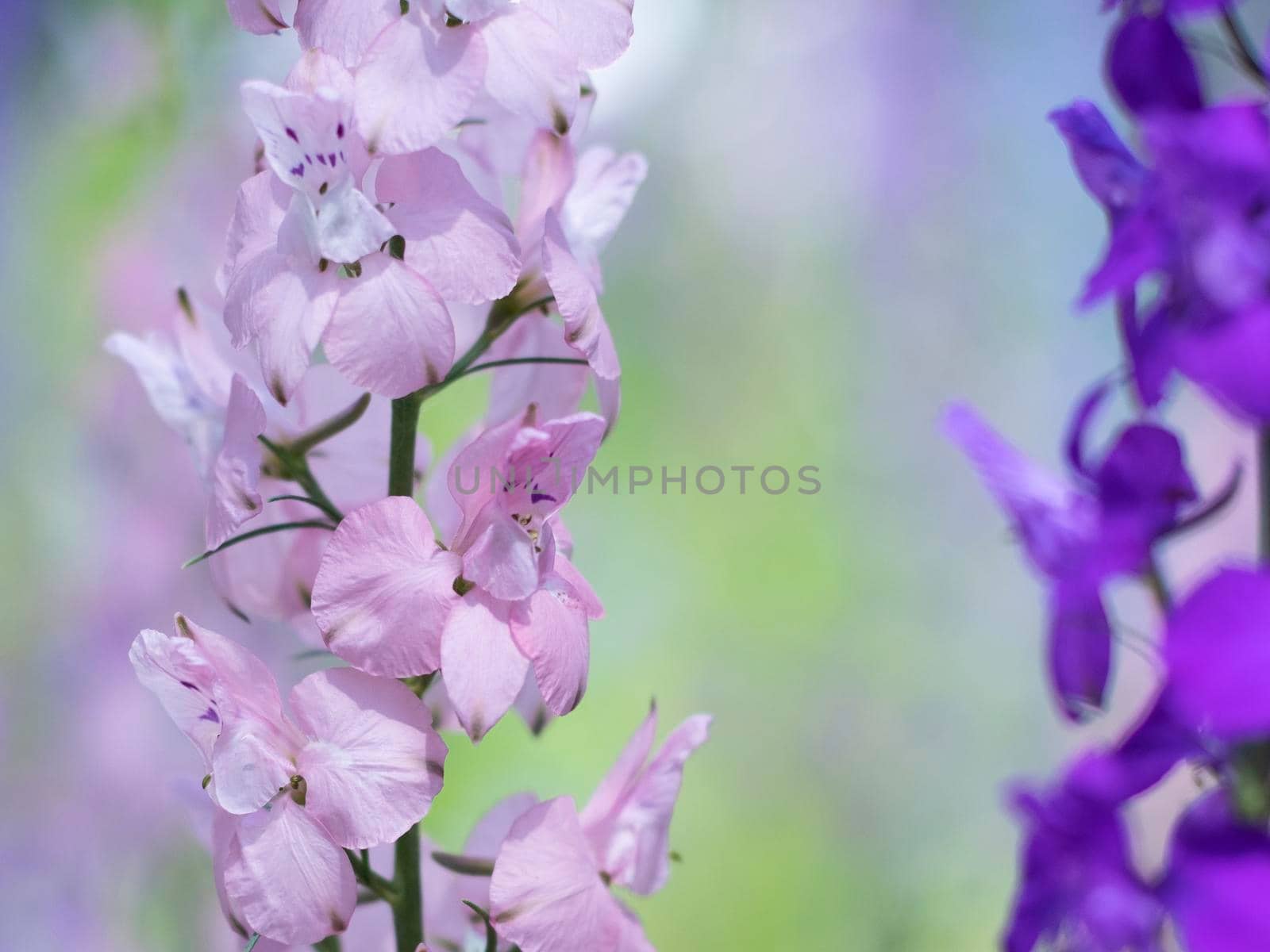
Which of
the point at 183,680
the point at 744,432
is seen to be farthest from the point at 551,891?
the point at 744,432

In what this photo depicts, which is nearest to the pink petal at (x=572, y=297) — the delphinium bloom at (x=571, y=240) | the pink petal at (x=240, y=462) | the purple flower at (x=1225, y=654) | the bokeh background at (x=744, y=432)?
the delphinium bloom at (x=571, y=240)

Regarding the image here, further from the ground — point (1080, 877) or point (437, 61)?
point (437, 61)

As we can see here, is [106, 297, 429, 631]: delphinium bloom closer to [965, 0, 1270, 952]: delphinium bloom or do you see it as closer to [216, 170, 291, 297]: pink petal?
[216, 170, 291, 297]: pink petal

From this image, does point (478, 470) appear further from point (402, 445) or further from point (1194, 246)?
point (1194, 246)

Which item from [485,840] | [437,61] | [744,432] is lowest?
[744,432]

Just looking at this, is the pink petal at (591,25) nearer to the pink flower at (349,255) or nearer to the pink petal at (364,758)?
the pink flower at (349,255)

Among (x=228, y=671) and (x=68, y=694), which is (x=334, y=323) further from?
(x=68, y=694)

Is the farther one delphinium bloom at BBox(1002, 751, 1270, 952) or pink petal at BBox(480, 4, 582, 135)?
pink petal at BBox(480, 4, 582, 135)

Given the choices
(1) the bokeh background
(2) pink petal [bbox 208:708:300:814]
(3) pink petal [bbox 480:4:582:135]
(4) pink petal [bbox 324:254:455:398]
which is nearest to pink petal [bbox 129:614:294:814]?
(2) pink petal [bbox 208:708:300:814]
